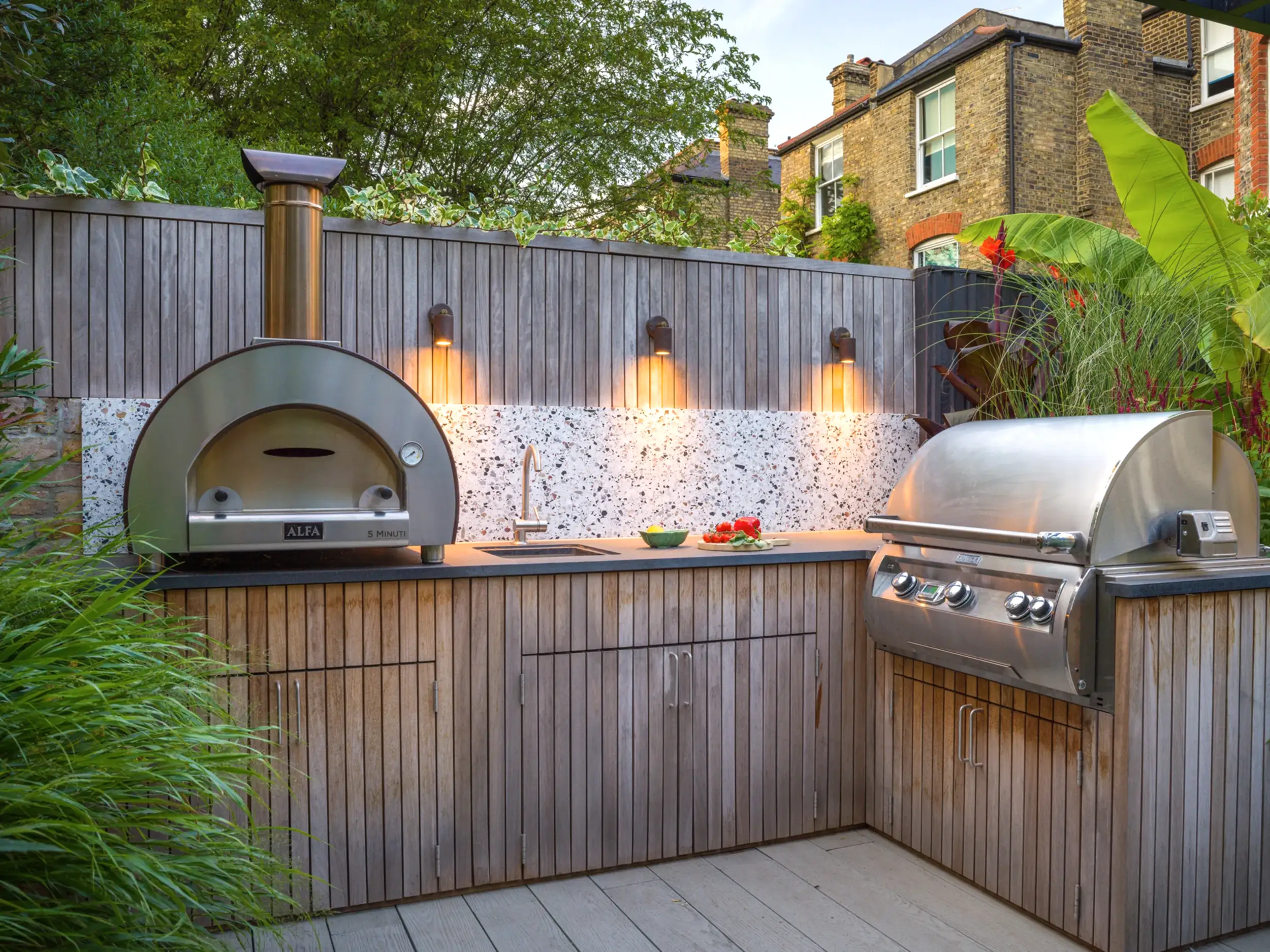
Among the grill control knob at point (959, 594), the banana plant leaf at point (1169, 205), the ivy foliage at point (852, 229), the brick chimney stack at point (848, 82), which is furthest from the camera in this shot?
the brick chimney stack at point (848, 82)

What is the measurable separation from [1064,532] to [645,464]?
70.0 inches

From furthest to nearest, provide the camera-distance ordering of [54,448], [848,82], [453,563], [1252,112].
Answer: [848,82] → [1252,112] → [54,448] → [453,563]

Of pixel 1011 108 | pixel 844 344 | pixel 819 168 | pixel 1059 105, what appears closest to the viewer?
pixel 844 344

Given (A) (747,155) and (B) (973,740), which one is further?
(A) (747,155)

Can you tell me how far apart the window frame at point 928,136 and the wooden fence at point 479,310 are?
8.79 m

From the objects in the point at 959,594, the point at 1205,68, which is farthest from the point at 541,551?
the point at 1205,68

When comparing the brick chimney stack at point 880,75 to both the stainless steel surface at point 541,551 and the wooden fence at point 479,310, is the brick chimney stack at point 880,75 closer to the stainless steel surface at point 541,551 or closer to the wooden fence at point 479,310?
the wooden fence at point 479,310

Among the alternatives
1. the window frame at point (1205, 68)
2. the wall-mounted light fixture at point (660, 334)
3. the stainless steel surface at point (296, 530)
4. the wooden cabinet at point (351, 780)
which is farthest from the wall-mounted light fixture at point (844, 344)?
the window frame at point (1205, 68)

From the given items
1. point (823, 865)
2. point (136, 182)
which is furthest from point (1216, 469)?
point (136, 182)

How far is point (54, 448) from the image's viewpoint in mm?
3014

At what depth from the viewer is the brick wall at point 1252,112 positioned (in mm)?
8406

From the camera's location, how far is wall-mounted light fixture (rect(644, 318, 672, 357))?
12.3ft

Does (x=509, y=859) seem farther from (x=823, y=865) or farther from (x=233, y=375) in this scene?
(x=233, y=375)

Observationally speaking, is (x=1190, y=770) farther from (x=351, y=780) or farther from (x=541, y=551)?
(x=351, y=780)
